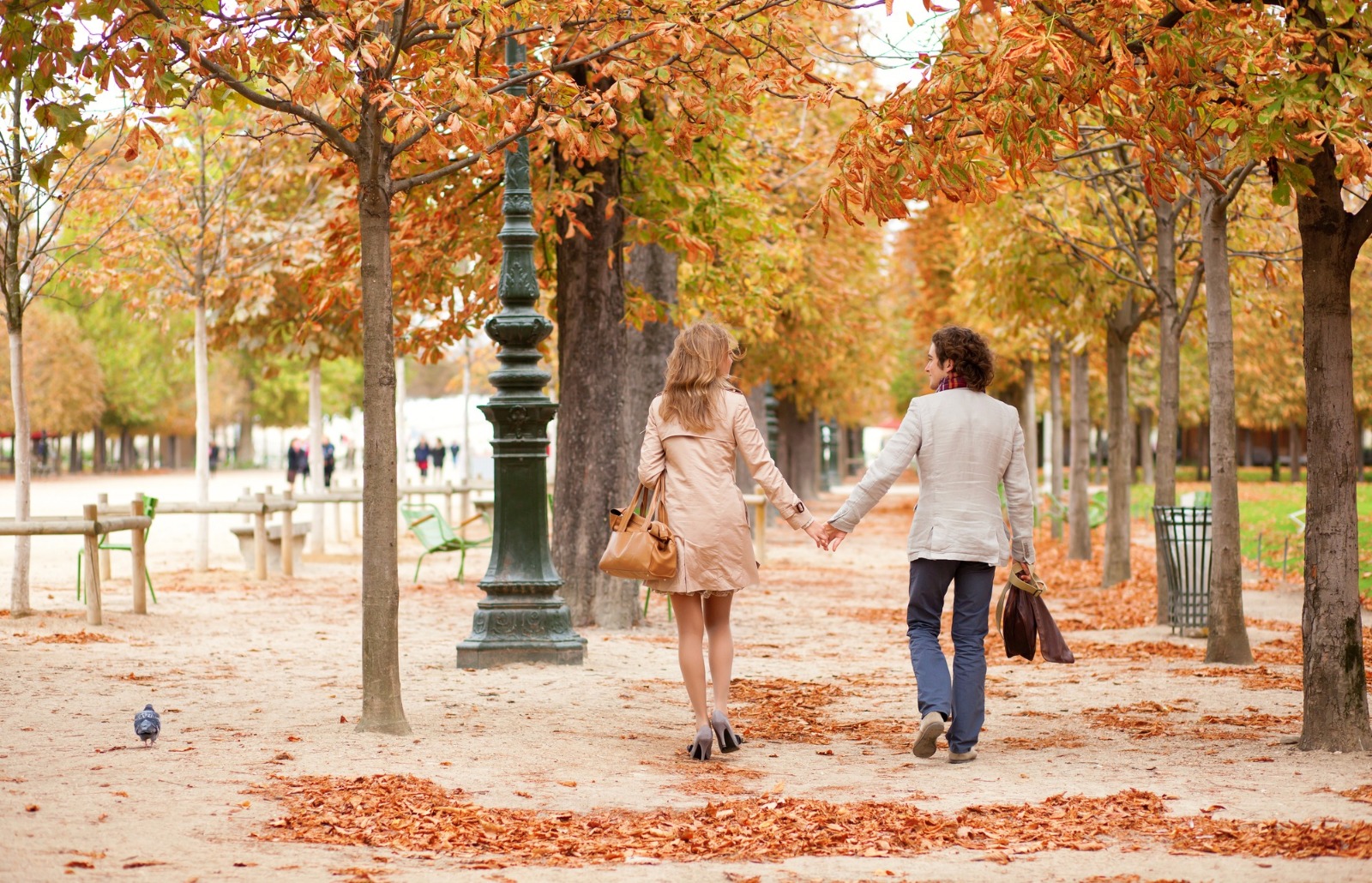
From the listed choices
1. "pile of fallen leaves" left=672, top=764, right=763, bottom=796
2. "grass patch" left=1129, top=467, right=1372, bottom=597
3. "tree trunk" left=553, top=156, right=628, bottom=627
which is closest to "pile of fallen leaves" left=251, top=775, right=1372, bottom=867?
"pile of fallen leaves" left=672, top=764, right=763, bottom=796

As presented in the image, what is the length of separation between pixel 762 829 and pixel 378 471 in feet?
9.13

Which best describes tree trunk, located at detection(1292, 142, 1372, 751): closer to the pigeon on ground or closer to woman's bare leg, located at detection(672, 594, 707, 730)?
woman's bare leg, located at detection(672, 594, 707, 730)

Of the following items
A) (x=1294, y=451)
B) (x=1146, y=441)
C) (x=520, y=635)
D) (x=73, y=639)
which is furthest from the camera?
(x=1146, y=441)

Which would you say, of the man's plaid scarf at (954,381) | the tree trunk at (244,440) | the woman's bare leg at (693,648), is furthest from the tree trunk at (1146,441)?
the woman's bare leg at (693,648)

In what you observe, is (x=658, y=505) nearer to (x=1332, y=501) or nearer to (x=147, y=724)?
(x=147, y=724)

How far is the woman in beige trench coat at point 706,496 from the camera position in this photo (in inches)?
269

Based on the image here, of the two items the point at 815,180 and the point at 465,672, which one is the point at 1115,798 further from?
the point at 815,180

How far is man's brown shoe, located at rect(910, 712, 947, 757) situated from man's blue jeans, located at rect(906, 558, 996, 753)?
0.04 meters

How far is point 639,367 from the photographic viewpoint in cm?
1516

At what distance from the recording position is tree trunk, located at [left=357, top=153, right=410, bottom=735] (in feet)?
23.4

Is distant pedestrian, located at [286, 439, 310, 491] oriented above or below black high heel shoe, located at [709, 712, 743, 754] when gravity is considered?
above

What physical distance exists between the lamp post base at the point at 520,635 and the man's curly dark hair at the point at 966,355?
13.4 feet

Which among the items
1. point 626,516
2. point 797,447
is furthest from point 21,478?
point 797,447

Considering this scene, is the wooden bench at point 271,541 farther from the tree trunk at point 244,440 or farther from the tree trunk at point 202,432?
the tree trunk at point 244,440
